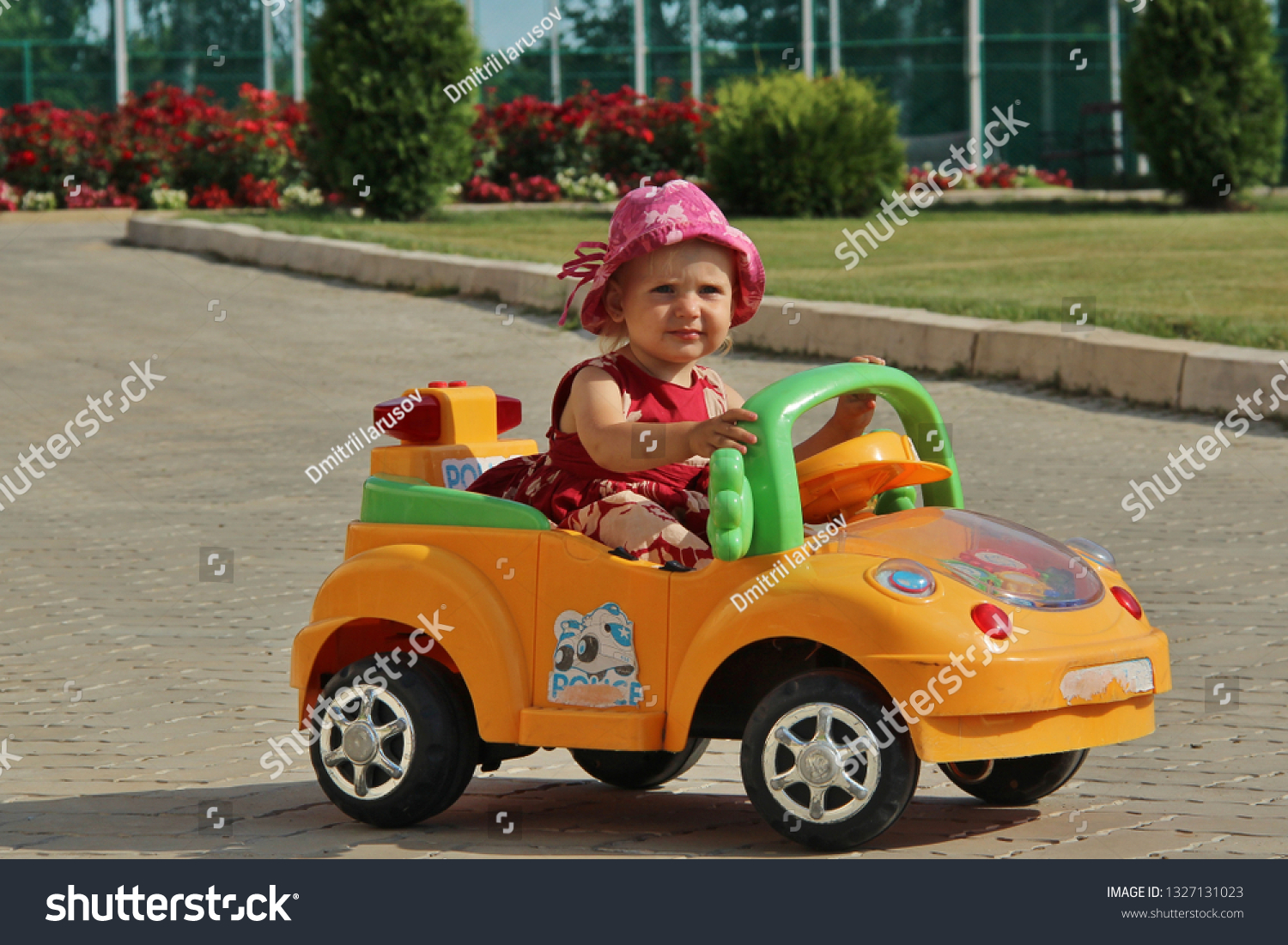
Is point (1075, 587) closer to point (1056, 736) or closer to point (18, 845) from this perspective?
point (1056, 736)

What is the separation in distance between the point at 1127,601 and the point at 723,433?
1.03m

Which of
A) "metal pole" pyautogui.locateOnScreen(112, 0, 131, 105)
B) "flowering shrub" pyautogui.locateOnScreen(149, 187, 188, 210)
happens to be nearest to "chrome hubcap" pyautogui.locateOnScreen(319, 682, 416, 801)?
"flowering shrub" pyautogui.locateOnScreen(149, 187, 188, 210)

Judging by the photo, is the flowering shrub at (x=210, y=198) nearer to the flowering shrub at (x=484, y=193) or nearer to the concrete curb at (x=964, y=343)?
the flowering shrub at (x=484, y=193)

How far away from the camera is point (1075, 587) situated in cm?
384

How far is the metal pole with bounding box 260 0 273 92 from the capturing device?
29172 millimetres

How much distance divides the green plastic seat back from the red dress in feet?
0.34

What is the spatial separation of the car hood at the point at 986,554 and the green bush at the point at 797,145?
17355mm

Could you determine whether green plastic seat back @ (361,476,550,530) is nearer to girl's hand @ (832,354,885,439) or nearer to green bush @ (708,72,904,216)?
girl's hand @ (832,354,885,439)

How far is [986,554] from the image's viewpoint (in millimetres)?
3822

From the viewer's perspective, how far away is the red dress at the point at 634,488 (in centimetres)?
394

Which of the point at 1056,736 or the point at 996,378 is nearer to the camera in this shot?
the point at 1056,736

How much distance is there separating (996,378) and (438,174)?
10165 mm

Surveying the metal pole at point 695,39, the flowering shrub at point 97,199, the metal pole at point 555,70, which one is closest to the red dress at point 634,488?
the flowering shrub at point 97,199

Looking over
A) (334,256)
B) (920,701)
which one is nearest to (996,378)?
(334,256)
